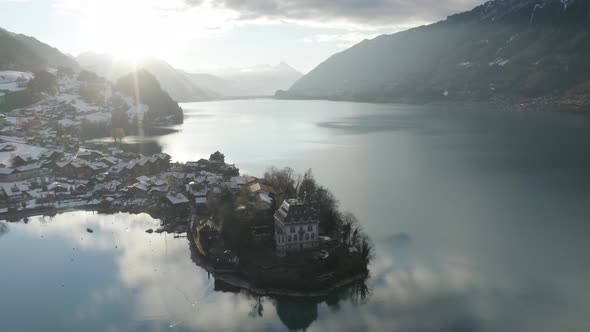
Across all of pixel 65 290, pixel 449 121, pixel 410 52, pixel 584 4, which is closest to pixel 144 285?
pixel 65 290

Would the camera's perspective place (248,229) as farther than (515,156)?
No

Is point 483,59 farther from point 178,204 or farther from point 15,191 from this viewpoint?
point 15,191

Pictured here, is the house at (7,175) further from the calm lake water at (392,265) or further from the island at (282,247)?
the island at (282,247)

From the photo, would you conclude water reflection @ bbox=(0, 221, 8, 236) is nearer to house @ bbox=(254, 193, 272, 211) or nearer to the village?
the village

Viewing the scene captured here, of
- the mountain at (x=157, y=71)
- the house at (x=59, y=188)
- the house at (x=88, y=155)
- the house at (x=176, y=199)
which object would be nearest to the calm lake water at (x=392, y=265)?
the house at (x=176, y=199)

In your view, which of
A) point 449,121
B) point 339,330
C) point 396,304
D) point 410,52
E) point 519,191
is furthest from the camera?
point 410,52

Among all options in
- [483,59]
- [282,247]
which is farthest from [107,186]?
[483,59]

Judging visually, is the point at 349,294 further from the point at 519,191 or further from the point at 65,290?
the point at 519,191
